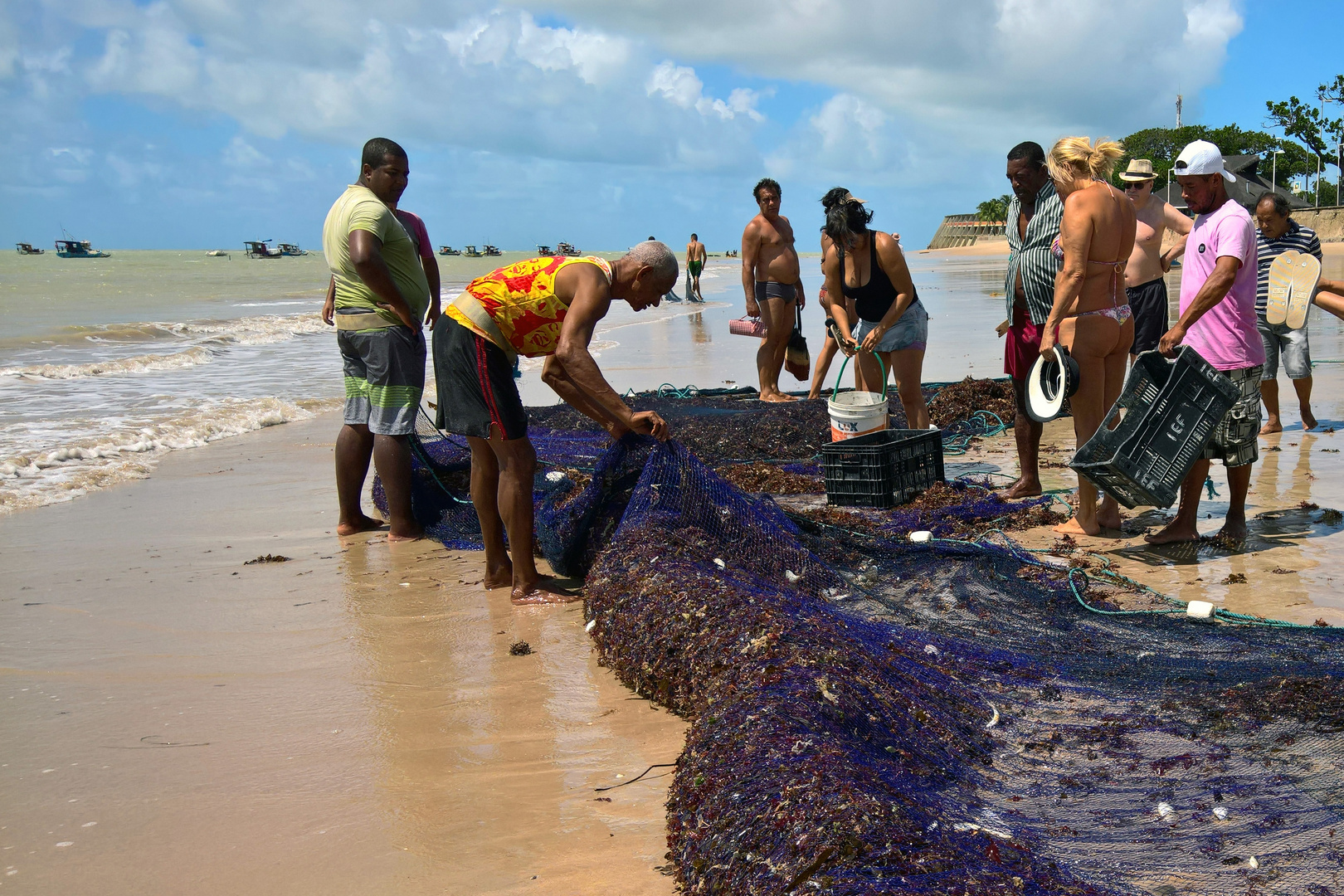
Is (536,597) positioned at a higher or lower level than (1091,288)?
lower

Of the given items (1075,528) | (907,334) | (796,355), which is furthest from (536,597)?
(796,355)

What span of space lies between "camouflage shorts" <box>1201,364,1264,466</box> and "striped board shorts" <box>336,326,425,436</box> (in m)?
4.01

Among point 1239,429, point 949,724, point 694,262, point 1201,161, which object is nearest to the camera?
point 949,724

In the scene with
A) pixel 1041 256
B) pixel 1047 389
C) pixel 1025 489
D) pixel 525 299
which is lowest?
pixel 1025 489

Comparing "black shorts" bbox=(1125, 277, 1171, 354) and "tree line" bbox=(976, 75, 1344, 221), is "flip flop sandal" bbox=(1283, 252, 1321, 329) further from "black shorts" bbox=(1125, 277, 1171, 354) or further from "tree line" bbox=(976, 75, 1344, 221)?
"tree line" bbox=(976, 75, 1344, 221)

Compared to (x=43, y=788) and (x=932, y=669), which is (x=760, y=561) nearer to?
(x=932, y=669)

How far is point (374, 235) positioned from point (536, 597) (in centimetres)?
212

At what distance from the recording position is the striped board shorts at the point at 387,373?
5.36 meters

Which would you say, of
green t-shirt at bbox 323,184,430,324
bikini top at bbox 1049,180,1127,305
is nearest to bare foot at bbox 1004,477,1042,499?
bikini top at bbox 1049,180,1127,305

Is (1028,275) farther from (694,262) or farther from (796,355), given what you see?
(694,262)

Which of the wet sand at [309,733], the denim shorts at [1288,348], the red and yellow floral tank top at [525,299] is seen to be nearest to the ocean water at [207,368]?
the wet sand at [309,733]

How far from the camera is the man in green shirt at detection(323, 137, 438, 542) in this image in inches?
208

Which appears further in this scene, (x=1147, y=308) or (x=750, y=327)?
(x=750, y=327)

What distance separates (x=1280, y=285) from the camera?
6.73 m
